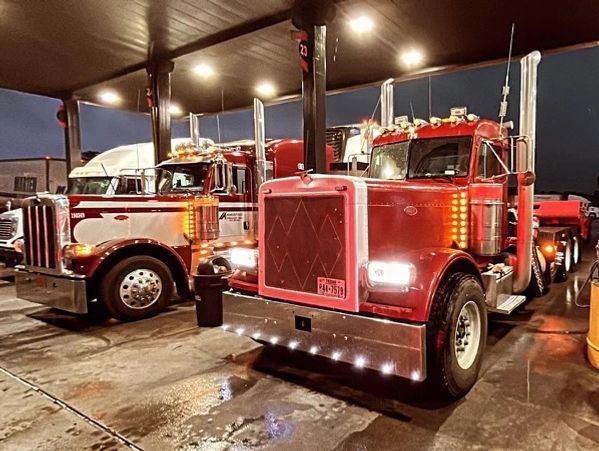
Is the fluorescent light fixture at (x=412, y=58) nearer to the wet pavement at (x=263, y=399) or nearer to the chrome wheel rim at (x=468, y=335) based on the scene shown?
the wet pavement at (x=263, y=399)

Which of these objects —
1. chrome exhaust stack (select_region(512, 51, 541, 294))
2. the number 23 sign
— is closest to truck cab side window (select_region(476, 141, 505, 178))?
chrome exhaust stack (select_region(512, 51, 541, 294))

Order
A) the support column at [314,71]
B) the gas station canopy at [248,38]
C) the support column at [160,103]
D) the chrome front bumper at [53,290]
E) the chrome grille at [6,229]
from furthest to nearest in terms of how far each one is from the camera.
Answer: the support column at [160,103], the chrome grille at [6,229], the gas station canopy at [248,38], the support column at [314,71], the chrome front bumper at [53,290]

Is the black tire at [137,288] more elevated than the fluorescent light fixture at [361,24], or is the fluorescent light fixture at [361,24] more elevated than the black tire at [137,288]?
the fluorescent light fixture at [361,24]

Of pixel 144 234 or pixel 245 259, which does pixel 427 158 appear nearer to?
pixel 245 259

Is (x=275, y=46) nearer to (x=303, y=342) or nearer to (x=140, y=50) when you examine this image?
(x=140, y=50)

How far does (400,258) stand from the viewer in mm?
3758

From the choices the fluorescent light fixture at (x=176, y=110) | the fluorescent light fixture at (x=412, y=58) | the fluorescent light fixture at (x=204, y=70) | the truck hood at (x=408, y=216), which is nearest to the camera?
the truck hood at (x=408, y=216)

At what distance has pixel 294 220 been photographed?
393 centimetres

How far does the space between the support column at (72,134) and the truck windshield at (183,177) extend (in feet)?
36.8

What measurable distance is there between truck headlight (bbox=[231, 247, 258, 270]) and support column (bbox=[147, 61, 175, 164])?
29.4ft

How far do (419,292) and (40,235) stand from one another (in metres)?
5.36

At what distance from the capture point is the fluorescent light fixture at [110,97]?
53.6 feet

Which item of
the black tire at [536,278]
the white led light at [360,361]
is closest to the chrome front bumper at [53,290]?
the white led light at [360,361]

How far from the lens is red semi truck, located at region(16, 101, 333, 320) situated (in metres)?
6.09
